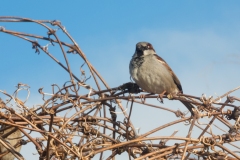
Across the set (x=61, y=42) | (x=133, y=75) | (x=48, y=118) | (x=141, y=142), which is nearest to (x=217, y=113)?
(x=141, y=142)

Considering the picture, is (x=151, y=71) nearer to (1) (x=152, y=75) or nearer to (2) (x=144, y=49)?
(1) (x=152, y=75)

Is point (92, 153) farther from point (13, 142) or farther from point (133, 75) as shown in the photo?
point (133, 75)

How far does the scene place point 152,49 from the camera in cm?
→ 363

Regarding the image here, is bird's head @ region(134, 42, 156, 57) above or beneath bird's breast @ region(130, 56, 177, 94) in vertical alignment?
above

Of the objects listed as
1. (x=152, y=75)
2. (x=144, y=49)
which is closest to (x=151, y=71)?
(x=152, y=75)

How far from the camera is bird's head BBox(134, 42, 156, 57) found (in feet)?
11.3

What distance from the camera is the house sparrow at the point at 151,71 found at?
10.3 ft

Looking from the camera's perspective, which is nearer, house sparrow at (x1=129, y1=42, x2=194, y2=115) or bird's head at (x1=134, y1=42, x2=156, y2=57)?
house sparrow at (x1=129, y1=42, x2=194, y2=115)

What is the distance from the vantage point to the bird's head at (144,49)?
345 cm

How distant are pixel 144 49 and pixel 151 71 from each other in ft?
1.10

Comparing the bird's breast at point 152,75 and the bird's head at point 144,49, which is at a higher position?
the bird's head at point 144,49

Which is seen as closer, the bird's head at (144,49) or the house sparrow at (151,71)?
the house sparrow at (151,71)

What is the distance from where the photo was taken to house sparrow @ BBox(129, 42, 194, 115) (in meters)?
3.13

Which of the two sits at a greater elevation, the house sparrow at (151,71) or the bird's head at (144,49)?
the bird's head at (144,49)
